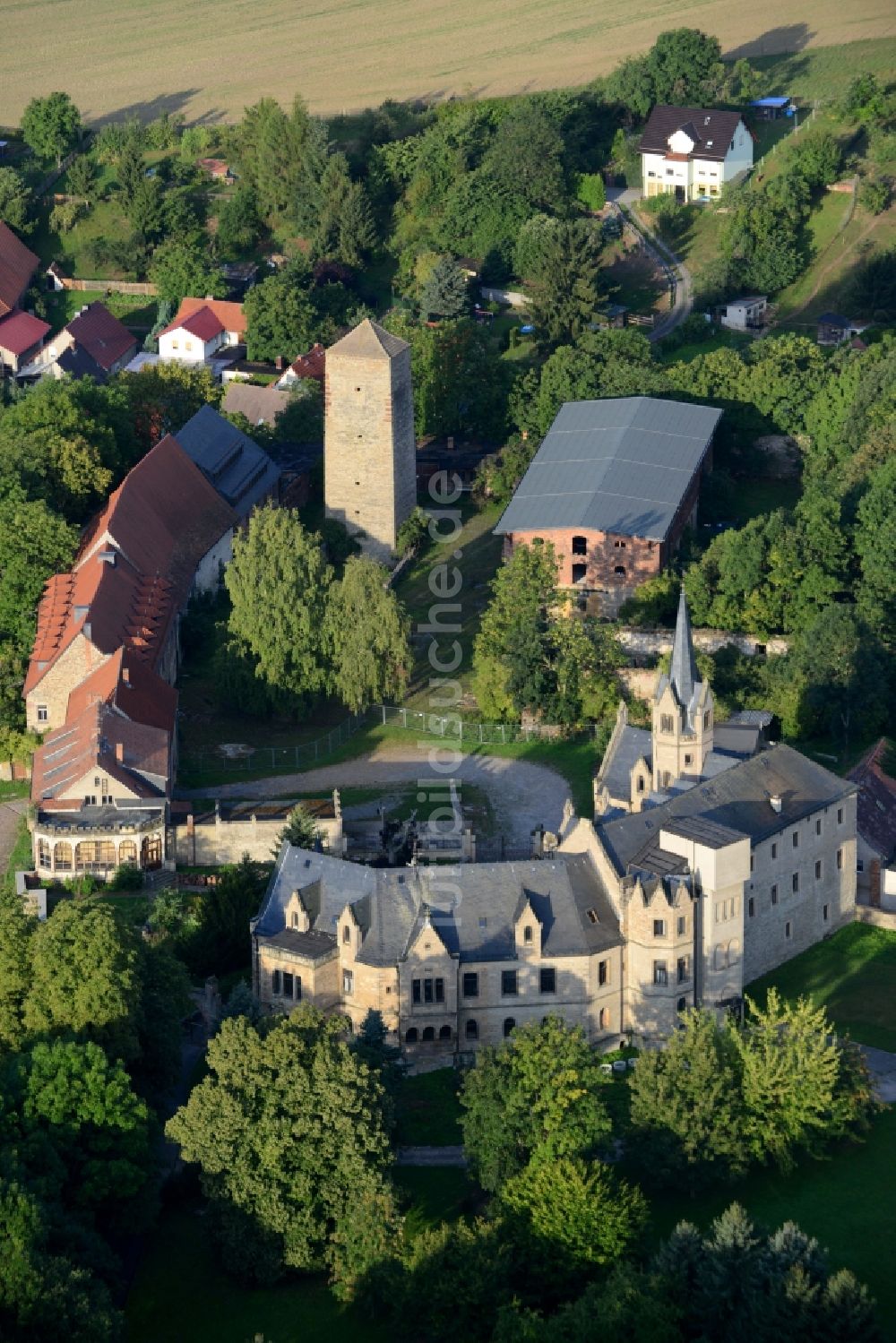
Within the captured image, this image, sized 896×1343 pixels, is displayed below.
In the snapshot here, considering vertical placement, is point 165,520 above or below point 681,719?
Result: below

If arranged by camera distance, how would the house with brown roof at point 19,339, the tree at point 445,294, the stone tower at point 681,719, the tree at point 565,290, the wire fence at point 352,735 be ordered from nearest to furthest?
the stone tower at point 681,719
the wire fence at point 352,735
the tree at point 565,290
the tree at point 445,294
the house with brown roof at point 19,339

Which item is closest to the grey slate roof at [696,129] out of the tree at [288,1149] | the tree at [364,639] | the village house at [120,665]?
the village house at [120,665]

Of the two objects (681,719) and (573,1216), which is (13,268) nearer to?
(681,719)

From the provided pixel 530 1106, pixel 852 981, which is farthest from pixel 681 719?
pixel 530 1106

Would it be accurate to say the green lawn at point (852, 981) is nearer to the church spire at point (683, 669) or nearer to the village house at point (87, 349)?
the church spire at point (683, 669)

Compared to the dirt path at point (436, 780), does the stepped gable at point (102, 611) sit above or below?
above

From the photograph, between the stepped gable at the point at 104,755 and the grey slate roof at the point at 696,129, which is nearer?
the stepped gable at the point at 104,755

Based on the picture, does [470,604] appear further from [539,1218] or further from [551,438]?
[539,1218]
